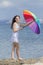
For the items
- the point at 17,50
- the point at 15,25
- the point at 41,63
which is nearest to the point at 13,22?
the point at 15,25

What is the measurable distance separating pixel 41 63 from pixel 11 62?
81 cm

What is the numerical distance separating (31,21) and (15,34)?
1.98ft

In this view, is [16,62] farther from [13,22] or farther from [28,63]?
[13,22]

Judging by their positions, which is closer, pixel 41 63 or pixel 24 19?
pixel 41 63

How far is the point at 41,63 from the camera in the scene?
9.20 metres

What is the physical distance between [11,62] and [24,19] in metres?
1.33

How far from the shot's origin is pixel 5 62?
31.2 feet

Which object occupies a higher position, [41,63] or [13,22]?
[13,22]

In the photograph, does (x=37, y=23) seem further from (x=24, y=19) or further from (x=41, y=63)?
(x=41, y=63)

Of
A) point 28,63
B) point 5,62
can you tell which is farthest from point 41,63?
point 5,62

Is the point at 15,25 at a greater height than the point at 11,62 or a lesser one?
greater

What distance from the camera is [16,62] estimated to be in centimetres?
939

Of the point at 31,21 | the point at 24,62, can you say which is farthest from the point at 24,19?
the point at 24,62

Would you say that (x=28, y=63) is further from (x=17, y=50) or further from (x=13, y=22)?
(x=13, y=22)
